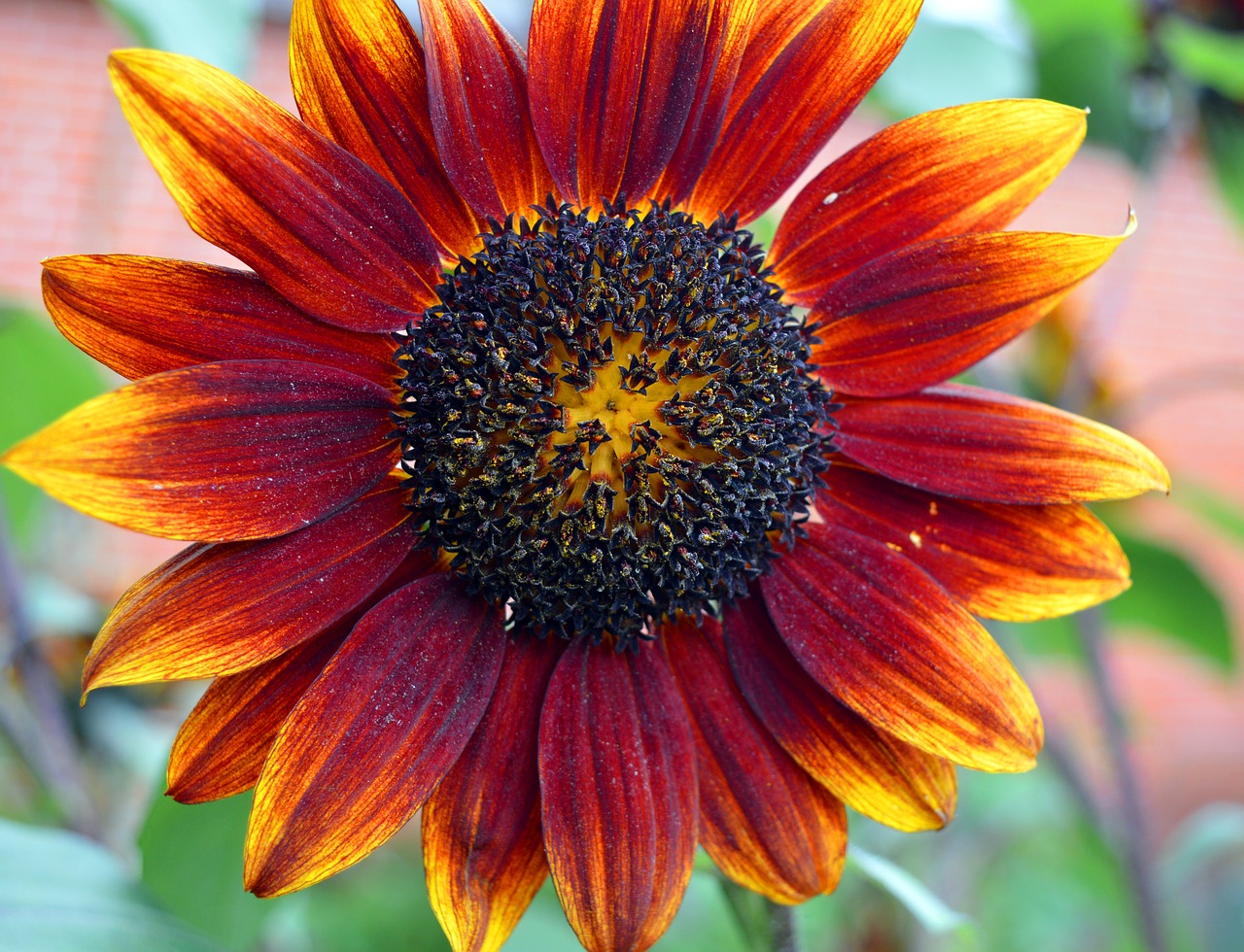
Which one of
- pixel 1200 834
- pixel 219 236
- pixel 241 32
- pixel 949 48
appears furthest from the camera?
pixel 1200 834

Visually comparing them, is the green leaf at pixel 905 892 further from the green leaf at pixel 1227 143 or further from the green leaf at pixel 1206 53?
the green leaf at pixel 1227 143

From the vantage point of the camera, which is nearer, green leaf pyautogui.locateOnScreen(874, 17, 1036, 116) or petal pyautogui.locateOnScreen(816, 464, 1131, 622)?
petal pyautogui.locateOnScreen(816, 464, 1131, 622)

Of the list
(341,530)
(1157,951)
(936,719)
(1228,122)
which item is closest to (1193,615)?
(1157,951)

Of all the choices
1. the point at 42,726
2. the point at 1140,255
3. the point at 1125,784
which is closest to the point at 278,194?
the point at 42,726

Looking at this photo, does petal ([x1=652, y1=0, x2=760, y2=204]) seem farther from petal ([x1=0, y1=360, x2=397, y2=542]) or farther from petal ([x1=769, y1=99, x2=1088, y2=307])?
petal ([x1=0, y1=360, x2=397, y2=542])

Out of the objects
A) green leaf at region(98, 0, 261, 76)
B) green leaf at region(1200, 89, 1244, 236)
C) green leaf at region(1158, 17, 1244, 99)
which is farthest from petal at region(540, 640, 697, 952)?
green leaf at region(1200, 89, 1244, 236)

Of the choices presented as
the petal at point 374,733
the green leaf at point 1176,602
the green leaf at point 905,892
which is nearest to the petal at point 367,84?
the petal at point 374,733

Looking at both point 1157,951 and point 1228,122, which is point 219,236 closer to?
point 1157,951
